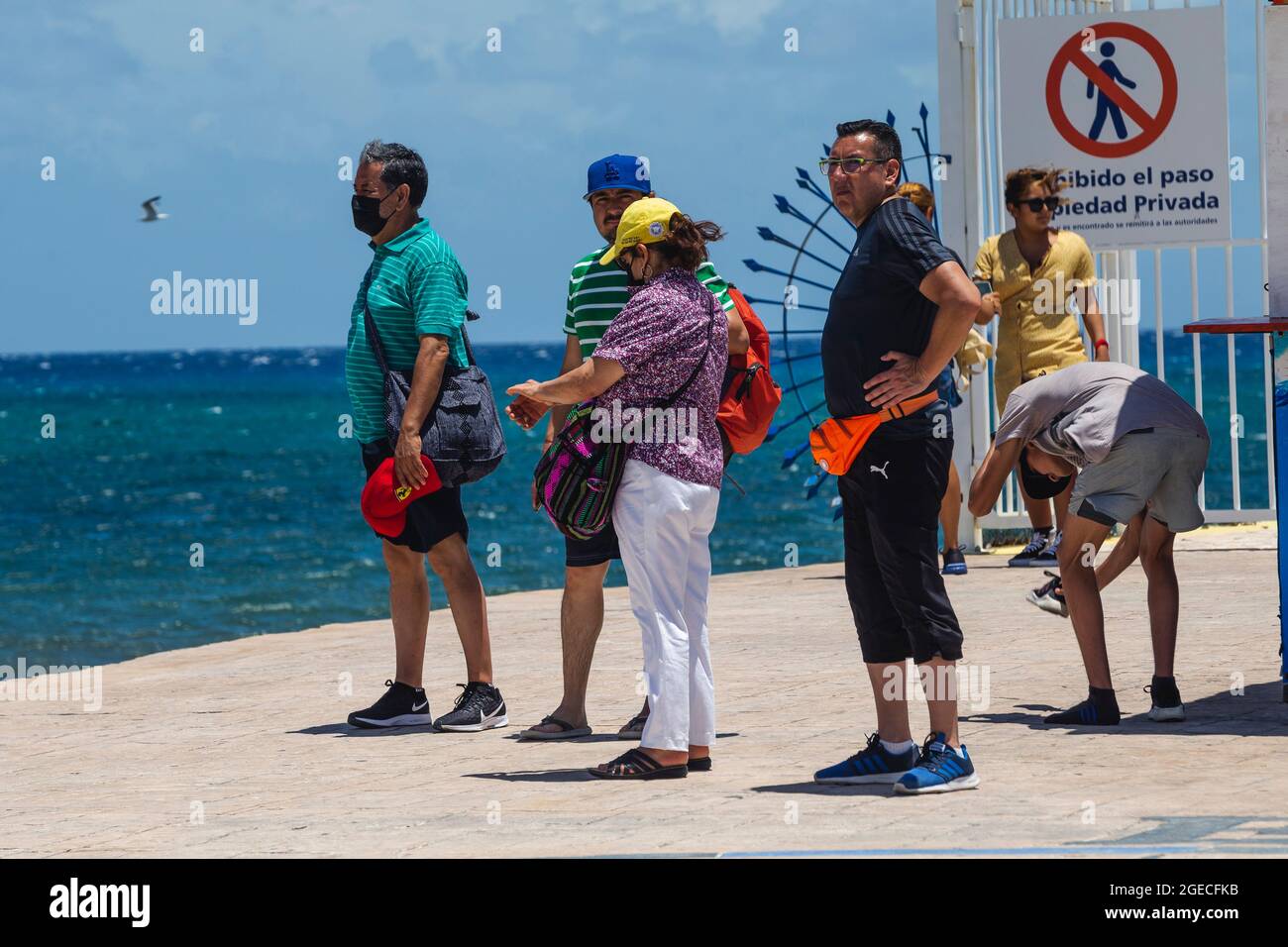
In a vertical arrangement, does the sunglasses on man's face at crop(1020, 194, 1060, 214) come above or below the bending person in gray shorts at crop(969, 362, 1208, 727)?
above

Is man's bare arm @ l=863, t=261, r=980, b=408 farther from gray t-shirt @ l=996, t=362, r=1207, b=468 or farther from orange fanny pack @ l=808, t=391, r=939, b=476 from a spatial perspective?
gray t-shirt @ l=996, t=362, r=1207, b=468

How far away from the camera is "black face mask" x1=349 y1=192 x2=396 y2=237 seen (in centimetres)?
782

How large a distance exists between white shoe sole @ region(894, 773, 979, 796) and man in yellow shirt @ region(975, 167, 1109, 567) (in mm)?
5297

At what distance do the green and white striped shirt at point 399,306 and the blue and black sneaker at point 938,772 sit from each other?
95.0 inches

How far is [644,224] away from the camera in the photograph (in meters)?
6.58

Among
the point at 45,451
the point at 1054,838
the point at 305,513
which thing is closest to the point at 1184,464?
the point at 1054,838

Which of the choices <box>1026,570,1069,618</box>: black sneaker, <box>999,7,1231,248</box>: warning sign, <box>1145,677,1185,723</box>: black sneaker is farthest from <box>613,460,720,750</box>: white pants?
<box>999,7,1231,248</box>: warning sign

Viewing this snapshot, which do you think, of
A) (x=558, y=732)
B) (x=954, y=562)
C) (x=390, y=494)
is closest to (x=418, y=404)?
(x=390, y=494)

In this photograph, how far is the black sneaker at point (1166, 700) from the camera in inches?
285

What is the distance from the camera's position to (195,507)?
146ft

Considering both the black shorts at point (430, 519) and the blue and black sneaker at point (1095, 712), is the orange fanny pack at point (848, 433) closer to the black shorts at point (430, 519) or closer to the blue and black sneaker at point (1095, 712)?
the blue and black sneaker at point (1095, 712)

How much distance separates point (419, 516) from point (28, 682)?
3098 mm
